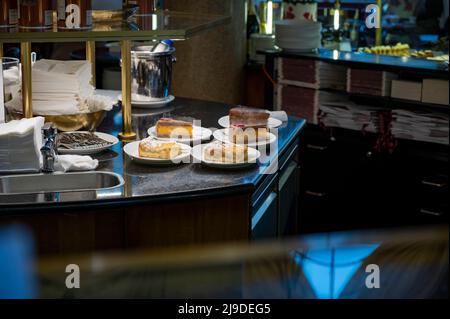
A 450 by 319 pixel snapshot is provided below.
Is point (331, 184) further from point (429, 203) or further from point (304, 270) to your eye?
point (304, 270)

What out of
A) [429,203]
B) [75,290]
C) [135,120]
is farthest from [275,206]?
[75,290]

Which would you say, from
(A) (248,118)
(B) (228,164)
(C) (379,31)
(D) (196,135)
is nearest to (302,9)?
(C) (379,31)

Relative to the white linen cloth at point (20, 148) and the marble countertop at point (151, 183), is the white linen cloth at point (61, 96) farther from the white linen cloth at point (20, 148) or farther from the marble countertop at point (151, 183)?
the white linen cloth at point (20, 148)

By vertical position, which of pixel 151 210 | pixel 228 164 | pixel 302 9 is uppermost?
pixel 302 9

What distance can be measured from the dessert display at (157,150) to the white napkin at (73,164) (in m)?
0.20

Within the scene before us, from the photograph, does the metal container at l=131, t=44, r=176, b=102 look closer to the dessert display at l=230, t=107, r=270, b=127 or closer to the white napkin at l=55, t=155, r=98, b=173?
the dessert display at l=230, t=107, r=270, b=127

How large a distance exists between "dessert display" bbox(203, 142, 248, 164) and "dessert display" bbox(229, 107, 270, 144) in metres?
0.26

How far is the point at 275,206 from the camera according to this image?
317cm

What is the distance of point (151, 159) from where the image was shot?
2746 mm

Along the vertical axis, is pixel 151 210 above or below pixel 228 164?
below

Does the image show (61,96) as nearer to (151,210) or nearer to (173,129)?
(173,129)

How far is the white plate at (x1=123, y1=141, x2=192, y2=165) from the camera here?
9.03 feet

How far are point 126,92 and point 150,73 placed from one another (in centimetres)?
54
